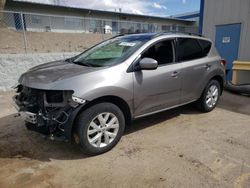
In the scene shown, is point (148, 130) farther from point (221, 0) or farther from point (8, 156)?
point (221, 0)

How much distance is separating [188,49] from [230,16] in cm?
483

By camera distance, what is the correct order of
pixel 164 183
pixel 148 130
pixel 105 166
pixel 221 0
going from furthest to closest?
1. pixel 221 0
2. pixel 148 130
3. pixel 105 166
4. pixel 164 183

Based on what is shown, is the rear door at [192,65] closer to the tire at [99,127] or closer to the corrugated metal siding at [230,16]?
the tire at [99,127]

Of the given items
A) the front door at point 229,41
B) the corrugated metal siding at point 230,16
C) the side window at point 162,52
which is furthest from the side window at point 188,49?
the front door at point 229,41

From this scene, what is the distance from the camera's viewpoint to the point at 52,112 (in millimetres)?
2963

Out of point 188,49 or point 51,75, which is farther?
point 188,49

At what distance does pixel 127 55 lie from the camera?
140 inches

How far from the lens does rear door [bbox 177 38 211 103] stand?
4273mm

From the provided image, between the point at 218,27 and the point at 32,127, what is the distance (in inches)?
311

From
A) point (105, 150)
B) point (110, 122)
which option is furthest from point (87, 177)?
point (110, 122)

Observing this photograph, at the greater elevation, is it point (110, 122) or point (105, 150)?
point (110, 122)

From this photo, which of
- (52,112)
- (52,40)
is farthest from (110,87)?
(52,40)

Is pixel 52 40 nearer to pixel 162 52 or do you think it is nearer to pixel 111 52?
pixel 111 52

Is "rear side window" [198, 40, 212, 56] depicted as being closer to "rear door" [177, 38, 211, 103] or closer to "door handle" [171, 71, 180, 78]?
"rear door" [177, 38, 211, 103]
